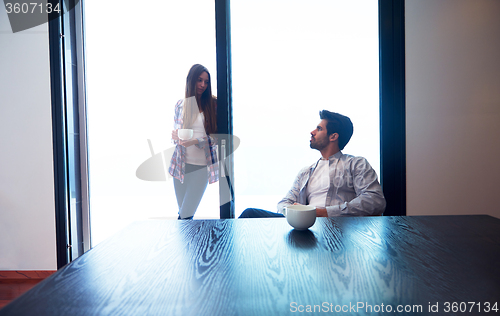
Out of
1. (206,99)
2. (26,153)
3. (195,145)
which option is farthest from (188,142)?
(26,153)

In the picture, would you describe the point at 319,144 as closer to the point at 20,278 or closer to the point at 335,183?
the point at 335,183

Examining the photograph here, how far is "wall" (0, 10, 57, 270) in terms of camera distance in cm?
242

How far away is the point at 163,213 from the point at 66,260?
860 mm

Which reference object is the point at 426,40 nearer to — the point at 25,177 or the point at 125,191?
the point at 125,191

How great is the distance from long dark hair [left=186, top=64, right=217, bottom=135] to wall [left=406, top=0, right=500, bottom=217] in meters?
1.54

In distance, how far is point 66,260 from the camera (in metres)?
2.46

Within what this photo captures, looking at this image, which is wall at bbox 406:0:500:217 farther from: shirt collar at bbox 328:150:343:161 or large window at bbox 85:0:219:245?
large window at bbox 85:0:219:245

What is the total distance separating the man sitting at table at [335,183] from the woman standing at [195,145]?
768mm

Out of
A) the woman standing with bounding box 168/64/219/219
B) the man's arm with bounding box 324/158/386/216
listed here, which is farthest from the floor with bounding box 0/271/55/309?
the man's arm with bounding box 324/158/386/216

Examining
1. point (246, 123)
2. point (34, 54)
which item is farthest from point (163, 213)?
point (34, 54)

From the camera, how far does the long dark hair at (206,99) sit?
8.05 feet

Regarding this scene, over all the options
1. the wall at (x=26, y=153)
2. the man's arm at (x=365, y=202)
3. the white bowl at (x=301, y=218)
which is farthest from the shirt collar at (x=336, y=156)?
the wall at (x=26, y=153)

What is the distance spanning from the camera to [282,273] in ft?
2.28

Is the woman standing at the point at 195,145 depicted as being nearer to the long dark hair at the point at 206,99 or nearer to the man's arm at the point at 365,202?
the long dark hair at the point at 206,99
